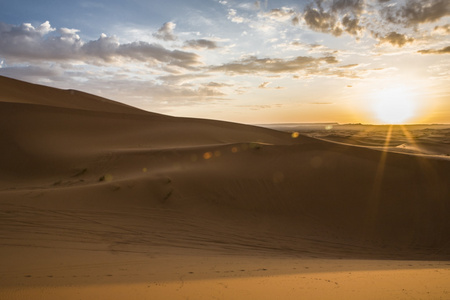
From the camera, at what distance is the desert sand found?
3.48m

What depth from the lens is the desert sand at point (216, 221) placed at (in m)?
3.48

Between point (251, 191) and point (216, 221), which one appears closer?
point (216, 221)

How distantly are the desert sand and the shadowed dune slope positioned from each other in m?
0.05

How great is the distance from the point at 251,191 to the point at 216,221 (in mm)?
2314

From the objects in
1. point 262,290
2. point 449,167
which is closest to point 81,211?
point 262,290

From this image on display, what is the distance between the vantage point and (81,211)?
713 cm

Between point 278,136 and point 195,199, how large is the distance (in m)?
16.9

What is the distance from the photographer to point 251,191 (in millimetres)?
9680

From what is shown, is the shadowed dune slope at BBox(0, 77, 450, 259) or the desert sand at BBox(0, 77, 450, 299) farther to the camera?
the shadowed dune slope at BBox(0, 77, 450, 259)

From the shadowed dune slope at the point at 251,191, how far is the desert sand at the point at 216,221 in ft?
0.17

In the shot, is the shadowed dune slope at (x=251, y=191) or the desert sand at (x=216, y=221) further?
the shadowed dune slope at (x=251, y=191)

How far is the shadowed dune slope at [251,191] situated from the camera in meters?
7.22

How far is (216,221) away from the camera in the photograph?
7723mm

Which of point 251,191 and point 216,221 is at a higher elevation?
point 251,191
